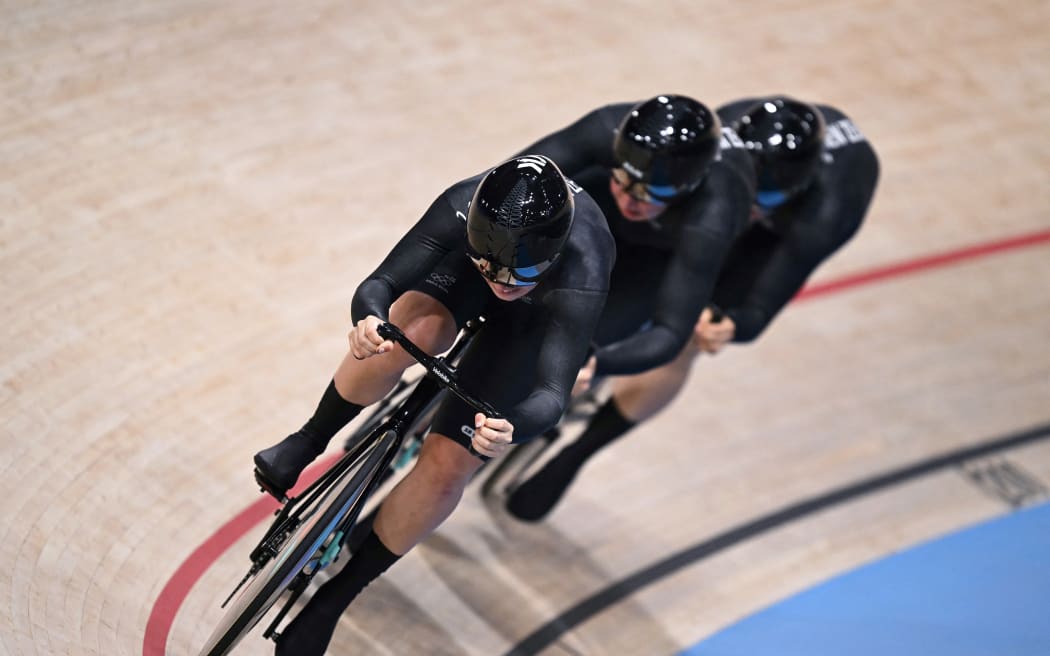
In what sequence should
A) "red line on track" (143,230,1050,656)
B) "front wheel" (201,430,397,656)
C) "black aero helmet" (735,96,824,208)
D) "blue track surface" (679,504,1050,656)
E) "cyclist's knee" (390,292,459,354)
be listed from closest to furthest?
"front wheel" (201,430,397,656) < "cyclist's knee" (390,292,459,354) < "red line on track" (143,230,1050,656) < "black aero helmet" (735,96,824,208) < "blue track surface" (679,504,1050,656)

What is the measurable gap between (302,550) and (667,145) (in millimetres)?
1423

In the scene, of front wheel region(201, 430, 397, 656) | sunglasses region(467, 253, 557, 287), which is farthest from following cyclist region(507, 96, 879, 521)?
front wheel region(201, 430, 397, 656)

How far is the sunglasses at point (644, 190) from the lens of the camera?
11.0 feet

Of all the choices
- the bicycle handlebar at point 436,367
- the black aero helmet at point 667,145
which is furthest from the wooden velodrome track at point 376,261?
the black aero helmet at point 667,145

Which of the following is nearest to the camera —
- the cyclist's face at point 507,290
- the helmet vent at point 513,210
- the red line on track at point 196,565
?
the helmet vent at point 513,210

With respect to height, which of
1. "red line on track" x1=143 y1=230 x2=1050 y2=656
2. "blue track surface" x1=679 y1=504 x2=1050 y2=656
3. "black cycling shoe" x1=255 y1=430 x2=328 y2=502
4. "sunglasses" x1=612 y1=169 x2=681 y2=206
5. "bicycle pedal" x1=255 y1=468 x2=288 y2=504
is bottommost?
"blue track surface" x1=679 y1=504 x2=1050 y2=656

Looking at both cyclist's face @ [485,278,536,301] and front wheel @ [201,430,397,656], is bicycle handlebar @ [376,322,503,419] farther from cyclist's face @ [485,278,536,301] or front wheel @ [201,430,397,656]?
front wheel @ [201,430,397,656]

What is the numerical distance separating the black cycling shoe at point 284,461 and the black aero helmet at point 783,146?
1.64 metres

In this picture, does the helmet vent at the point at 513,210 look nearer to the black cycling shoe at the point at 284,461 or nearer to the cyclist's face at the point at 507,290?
the cyclist's face at the point at 507,290

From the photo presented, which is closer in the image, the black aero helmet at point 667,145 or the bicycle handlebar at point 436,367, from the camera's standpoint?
the bicycle handlebar at point 436,367

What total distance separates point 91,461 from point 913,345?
367 centimetres

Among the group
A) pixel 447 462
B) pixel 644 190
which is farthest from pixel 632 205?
pixel 447 462

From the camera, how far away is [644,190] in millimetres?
3371

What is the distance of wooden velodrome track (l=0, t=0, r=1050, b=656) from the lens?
382 cm
